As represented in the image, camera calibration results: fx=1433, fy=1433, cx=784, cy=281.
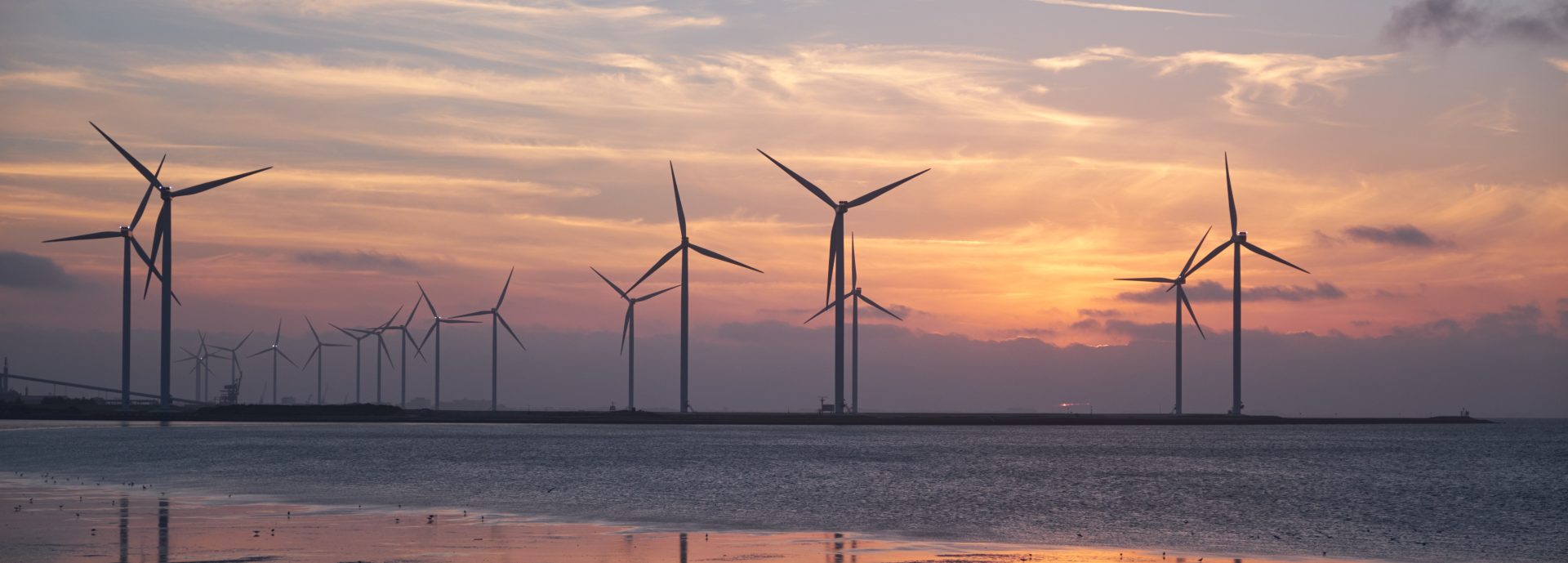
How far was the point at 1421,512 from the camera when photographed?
60.9 m

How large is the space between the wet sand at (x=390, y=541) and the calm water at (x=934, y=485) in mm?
3533

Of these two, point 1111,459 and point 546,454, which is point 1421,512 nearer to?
point 1111,459

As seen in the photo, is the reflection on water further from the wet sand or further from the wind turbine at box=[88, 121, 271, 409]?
the wind turbine at box=[88, 121, 271, 409]

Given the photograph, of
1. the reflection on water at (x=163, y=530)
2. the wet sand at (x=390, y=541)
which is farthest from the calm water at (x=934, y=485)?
the reflection on water at (x=163, y=530)

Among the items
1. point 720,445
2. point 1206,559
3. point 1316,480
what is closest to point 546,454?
point 720,445

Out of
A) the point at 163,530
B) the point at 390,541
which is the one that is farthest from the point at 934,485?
the point at 163,530

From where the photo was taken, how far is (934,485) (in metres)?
73.4

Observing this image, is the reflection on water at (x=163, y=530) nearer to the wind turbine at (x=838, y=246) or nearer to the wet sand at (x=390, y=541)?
the wet sand at (x=390, y=541)

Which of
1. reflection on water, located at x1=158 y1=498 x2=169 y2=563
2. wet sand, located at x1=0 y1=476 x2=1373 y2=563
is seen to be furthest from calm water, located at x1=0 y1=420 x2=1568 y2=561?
reflection on water, located at x1=158 y1=498 x2=169 y2=563

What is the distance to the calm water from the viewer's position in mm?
48438

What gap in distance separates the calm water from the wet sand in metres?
3.53

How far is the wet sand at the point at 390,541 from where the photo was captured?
3375 cm

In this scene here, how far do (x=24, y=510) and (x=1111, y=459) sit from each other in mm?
80886

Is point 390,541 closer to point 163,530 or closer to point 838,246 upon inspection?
point 163,530
